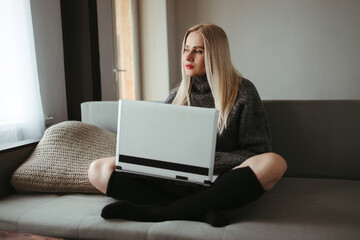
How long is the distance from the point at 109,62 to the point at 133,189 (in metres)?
1.41

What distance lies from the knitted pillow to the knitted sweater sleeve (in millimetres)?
529

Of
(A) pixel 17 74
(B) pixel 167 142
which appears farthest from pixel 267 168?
(A) pixel 17 74

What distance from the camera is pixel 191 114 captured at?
39.9 inches

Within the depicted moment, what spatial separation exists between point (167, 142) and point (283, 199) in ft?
1.70

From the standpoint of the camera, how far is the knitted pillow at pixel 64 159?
1.38m

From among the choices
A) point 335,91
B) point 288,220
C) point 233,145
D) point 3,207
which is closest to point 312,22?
point 335,91

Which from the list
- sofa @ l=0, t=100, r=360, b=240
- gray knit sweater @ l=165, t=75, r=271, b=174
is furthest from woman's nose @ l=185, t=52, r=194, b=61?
sofa @ l=0, t=100, r=360, b=240

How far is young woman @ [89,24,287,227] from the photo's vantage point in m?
1.07

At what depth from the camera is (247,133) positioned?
1.33 metres

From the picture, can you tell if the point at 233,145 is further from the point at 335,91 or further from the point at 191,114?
the point at 335,91

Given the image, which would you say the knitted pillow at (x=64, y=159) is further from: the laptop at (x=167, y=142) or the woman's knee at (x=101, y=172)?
the laptop at (x=167, y=142)

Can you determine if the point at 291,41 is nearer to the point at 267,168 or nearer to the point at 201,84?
the point at 201,84

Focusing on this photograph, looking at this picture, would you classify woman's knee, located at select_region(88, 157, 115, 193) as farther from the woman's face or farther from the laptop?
the woman's face

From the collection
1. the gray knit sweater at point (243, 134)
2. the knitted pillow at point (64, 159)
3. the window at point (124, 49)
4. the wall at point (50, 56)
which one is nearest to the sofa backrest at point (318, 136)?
the gray knit sweater at point (243, 134)
